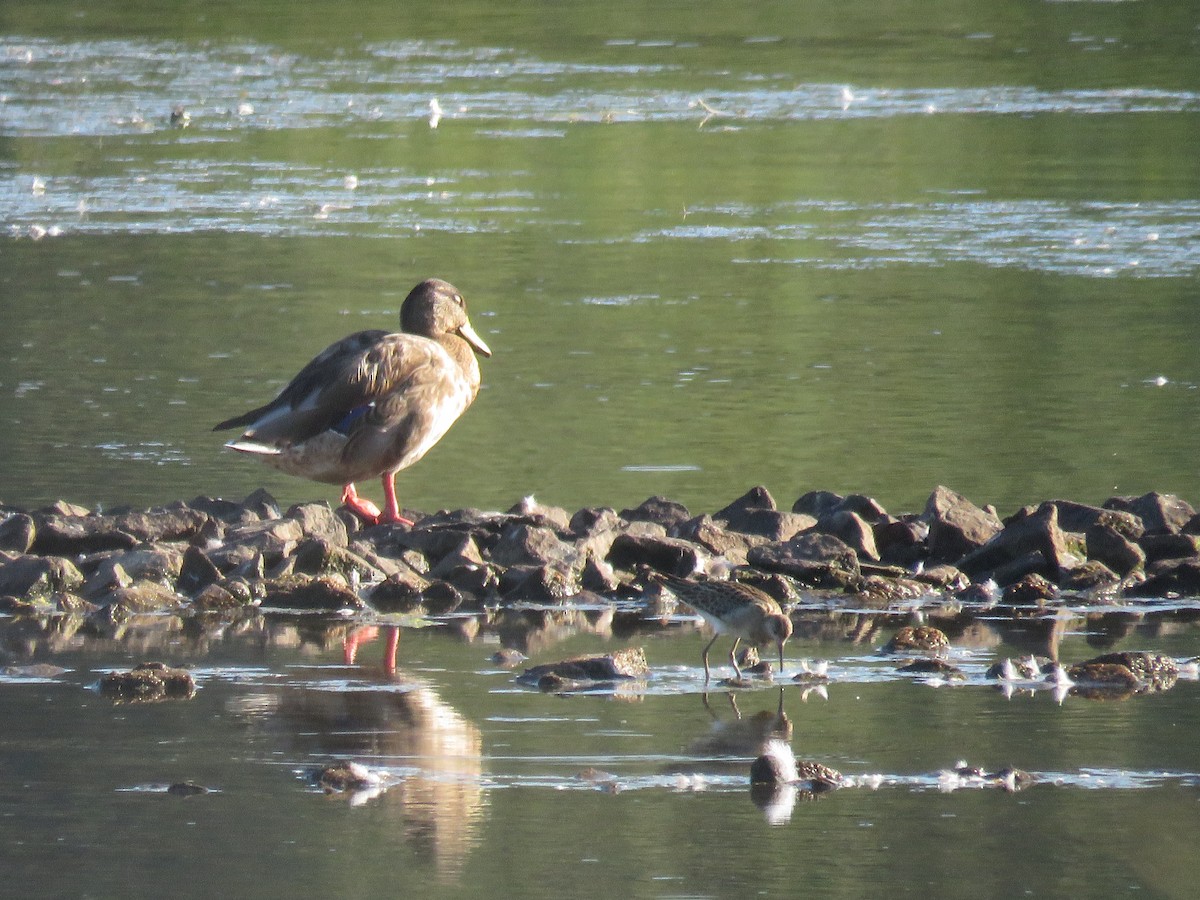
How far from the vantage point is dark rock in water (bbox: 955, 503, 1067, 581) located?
30.2ft

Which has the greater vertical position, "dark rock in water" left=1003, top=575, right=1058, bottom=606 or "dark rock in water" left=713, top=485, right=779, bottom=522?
"dark rock in water" left=713, top=485, right=779, bottom=522

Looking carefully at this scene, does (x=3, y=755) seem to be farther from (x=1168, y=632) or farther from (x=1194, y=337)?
(x=1194, y=337)

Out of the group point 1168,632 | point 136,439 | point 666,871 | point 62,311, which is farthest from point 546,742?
point 62,311

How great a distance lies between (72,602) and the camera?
29.2 feet

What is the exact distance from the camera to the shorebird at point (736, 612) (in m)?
7.66

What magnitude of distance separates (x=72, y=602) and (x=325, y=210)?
42.0 ft

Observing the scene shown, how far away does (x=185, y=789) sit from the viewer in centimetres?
630

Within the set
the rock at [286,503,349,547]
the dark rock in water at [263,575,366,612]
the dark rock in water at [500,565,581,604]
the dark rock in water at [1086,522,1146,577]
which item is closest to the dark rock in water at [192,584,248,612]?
the dark rock in water at [263,575,366,612]

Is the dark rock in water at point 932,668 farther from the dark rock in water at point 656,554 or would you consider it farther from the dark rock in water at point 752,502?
the dark rock in water at point 752,502

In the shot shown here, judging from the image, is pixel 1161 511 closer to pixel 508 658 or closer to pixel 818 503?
pixel 818 503

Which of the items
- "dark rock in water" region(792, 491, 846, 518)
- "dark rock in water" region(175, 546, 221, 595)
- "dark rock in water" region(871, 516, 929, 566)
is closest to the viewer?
"dark rock in water" region(175, 546, 221, 595)

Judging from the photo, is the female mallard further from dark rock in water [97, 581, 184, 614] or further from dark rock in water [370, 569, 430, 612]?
dark rock in water [97, 581, 184, 614]

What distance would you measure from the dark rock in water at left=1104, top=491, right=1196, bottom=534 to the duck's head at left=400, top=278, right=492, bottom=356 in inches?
134

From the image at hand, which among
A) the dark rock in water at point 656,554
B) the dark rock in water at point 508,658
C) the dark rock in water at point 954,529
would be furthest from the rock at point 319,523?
the dark rock in water at point 954,529
